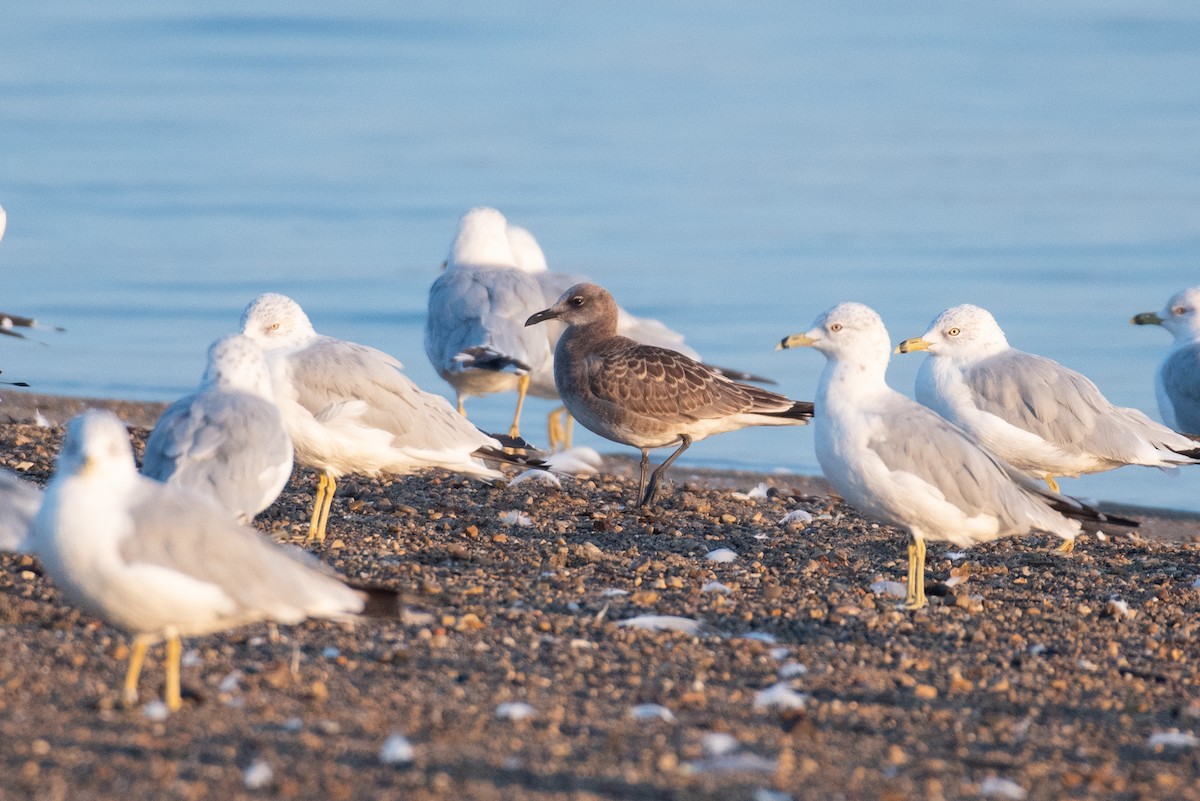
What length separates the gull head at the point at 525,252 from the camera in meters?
13.3

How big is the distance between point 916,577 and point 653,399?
2.46 meters

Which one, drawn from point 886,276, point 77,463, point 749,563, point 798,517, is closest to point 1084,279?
point 886,276

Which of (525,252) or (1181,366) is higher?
(525,252)

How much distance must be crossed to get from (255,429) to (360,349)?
1.95 meters

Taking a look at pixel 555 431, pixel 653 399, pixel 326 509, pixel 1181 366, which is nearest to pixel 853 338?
pixel 653 399

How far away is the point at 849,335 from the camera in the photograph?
7395 mm

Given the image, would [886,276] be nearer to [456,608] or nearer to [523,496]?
[523,496]

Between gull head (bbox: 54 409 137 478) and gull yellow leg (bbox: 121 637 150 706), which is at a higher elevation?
gull head (bbox: 54 409 137 478)

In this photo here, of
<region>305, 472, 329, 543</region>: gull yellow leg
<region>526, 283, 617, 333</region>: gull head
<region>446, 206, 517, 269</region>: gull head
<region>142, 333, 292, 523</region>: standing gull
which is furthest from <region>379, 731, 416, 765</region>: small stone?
<region>446, 206, 517, 269</region>: gull head

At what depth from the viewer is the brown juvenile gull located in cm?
929

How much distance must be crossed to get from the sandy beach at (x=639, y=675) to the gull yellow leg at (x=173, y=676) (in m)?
0.05

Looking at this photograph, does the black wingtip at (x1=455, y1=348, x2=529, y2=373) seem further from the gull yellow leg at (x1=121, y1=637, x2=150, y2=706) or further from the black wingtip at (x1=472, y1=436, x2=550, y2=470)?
the gull yellow leg at (x1=121, y1=637, x2=150, y2=706)

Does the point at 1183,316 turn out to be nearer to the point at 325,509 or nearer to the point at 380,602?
the point at 325,509

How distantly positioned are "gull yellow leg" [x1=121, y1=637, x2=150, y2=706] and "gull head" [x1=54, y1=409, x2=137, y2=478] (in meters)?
0.51
